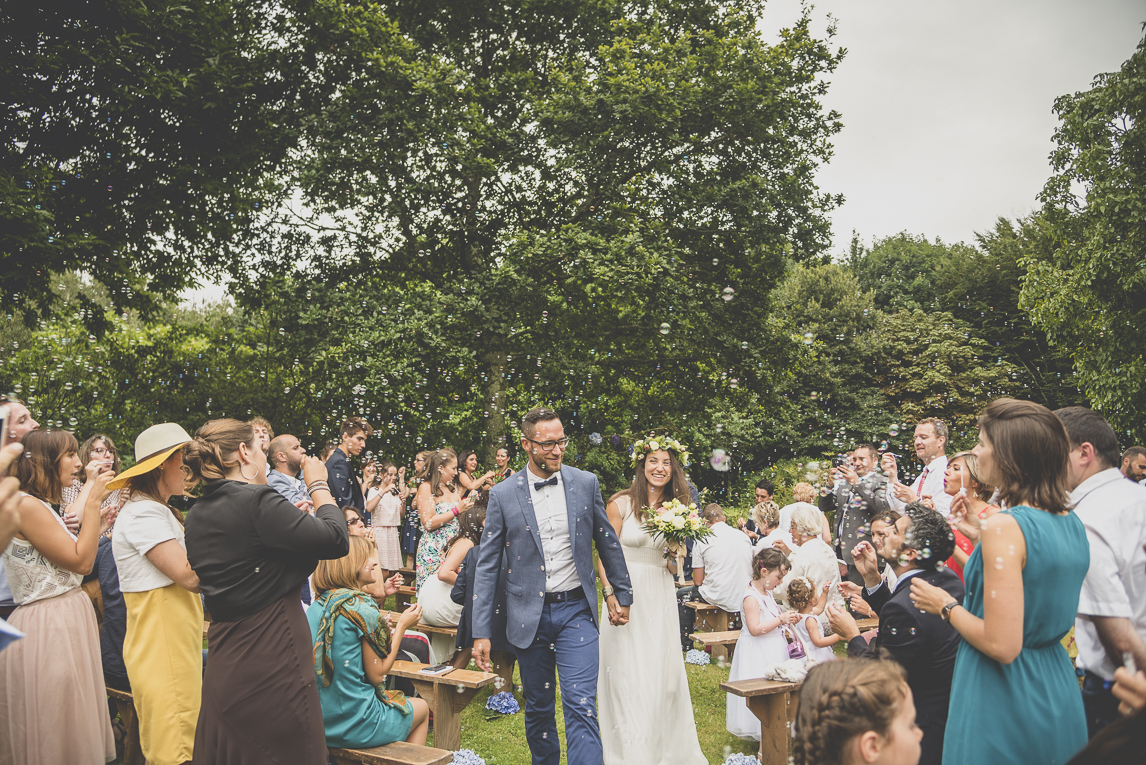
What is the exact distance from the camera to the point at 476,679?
4965 mm

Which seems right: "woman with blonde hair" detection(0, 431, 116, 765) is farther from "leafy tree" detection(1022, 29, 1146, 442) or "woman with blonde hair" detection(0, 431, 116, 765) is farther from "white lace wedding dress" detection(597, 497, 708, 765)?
"leafy tree" detection(1022, 29, 1146, 442)

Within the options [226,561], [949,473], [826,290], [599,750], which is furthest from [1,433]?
[826,290]

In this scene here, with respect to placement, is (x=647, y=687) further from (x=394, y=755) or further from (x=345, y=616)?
(x=345, y=616)

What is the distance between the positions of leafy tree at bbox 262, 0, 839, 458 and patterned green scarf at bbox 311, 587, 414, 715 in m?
8.88

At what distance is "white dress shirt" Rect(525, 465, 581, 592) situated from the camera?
4.53m

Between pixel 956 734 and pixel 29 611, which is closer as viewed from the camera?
pixel 956 734

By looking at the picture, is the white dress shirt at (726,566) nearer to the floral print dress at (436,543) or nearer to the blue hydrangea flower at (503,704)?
the blue hydrangea flower at (503,704)

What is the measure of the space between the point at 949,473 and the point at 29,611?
4970mm

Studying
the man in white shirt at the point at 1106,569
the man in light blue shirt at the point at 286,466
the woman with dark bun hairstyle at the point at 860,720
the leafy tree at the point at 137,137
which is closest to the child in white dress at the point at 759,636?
the man in white shirt at the point at 1106,569

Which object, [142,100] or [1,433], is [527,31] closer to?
[142,100]

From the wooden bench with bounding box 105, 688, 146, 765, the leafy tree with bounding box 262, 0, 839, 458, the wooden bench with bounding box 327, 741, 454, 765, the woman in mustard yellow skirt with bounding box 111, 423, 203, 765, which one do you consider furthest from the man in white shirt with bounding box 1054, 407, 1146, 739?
the leafy tree with bounding box 262, 0, 839, 458

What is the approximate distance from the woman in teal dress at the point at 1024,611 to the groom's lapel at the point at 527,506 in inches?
97.5

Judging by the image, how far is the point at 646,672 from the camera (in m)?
5.12

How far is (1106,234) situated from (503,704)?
16.1 metres
